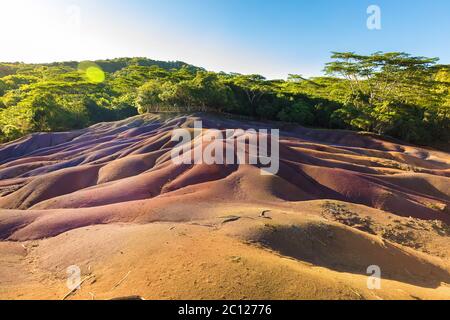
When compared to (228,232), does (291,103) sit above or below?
above

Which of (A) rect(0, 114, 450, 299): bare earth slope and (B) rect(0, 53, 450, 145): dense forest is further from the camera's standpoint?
(B) rect(0, 53, 450, 145): dense forest

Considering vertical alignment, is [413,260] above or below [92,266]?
below

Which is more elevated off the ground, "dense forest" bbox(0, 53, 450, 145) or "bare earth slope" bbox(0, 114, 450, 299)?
"dense forest" bbox(0, 53, 450, 145)

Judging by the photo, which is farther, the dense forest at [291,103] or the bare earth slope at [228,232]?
the dense forest at [291,103]

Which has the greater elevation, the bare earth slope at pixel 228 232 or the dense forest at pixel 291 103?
the dense forest at pixel 291 103

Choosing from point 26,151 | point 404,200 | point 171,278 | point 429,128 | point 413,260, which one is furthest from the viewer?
point 429,128

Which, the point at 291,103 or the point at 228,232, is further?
the point at 291,103

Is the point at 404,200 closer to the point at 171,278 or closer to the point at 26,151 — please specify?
the point at 171,278

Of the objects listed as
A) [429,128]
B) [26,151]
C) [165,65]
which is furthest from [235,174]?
[165,65]
